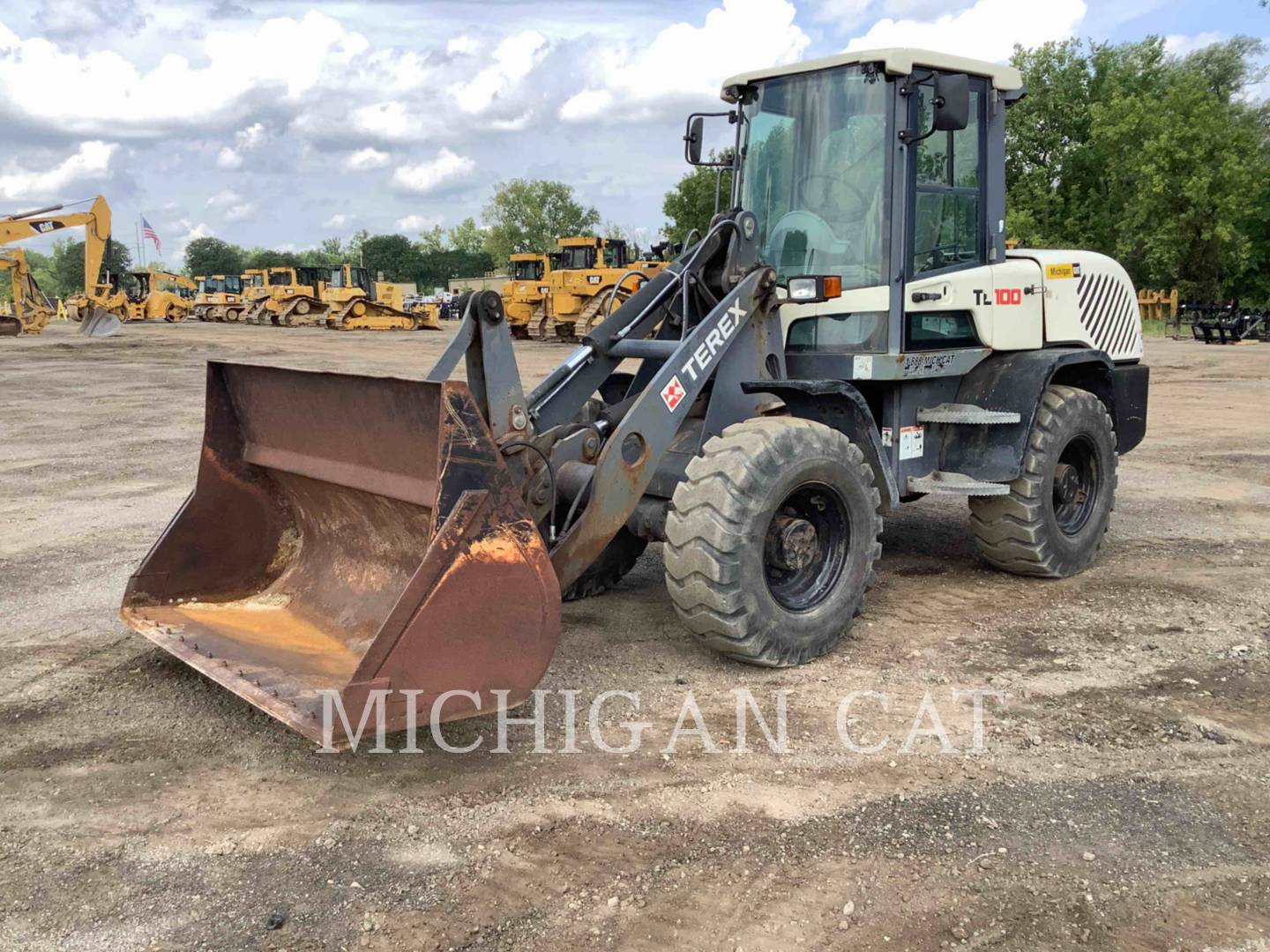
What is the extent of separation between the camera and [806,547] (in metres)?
4.83

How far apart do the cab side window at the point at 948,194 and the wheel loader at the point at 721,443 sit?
0.05 feet

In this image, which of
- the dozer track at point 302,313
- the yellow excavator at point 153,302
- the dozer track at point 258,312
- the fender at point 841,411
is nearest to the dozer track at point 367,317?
the dozer track at point 302,313

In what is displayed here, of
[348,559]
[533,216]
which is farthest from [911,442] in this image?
[533,216]

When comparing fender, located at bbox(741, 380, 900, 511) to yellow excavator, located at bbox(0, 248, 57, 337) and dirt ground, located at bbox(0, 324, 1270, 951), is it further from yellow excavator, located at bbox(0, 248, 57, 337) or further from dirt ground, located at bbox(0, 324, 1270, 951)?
yellow excavator, located at bbox(0, 248, 57, 337)

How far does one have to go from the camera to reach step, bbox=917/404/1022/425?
564cm

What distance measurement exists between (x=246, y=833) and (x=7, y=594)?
338 centimetres

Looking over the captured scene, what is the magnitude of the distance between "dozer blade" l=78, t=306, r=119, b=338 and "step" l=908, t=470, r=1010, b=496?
31.7 meters

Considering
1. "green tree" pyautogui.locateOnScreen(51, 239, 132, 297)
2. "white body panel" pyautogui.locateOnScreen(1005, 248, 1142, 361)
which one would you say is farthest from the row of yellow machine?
"green tree" pyautogui.locateOnScreen(51, 239, 132, 297)

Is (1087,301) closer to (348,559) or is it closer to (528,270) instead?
(348,559)

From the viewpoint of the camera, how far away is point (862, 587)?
499 centimetres

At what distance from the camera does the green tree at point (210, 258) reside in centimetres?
10556

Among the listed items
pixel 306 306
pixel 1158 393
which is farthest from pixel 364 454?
pixel 306 306

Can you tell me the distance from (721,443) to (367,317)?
3619 cm

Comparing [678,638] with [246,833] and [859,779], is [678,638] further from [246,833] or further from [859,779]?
[246,833]
